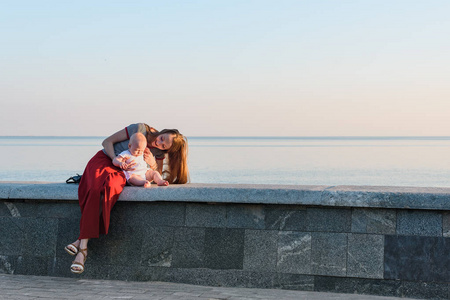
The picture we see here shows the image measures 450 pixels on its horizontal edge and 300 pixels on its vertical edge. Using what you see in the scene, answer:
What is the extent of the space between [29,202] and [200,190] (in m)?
1.54

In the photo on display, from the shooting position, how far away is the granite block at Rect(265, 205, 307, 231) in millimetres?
4598

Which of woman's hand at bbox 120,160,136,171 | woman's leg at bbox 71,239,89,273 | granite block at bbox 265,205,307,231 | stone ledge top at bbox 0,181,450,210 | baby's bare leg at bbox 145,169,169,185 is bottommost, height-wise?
woman's leg at bbox 71,239,89,273

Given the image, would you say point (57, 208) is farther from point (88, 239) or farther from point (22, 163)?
point (22, 163)

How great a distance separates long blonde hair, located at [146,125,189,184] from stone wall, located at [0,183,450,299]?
2.10 ft

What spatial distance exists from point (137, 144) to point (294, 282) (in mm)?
1757

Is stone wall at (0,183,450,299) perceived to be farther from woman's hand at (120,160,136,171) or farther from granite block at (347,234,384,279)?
woman's hand at (120,160,136,171)

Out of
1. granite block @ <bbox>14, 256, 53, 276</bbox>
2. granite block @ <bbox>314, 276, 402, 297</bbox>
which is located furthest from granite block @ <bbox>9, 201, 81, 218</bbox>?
granite block @ <bbox>314, 276, 402, 297</bbox>

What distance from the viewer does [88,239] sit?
4.86m

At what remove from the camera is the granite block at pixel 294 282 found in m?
4.55

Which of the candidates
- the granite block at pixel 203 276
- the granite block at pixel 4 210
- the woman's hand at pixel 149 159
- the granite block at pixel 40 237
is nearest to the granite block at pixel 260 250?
the granite block at pixel 203 276

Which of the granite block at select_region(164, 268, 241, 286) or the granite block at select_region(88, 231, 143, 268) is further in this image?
the granite block at select_region(88, 231, 143, 268)

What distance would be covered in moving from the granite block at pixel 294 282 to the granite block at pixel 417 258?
570 millimetres

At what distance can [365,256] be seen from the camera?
14.7 ft

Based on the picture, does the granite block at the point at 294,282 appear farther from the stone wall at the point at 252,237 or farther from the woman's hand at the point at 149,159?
the woman's hand at the point at 149,159
